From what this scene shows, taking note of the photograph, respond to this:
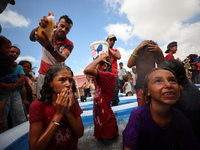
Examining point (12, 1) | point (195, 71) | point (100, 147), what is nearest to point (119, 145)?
point (100, 147)

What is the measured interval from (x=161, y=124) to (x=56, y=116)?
108 centimetres

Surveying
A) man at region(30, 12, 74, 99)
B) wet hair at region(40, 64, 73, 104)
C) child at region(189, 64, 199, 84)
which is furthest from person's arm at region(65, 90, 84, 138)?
child at region(189, 64, 199, 84)

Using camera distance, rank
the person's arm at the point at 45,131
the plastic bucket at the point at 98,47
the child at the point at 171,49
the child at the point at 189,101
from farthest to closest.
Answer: the child at the point at 171,49 → the plastic bucket at the point at 98,47 → the child at the point at 189,101 → the person's arm at the point at 45,131

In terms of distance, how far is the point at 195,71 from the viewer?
291 inches

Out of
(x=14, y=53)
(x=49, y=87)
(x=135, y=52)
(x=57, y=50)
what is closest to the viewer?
(x=49, y=87)

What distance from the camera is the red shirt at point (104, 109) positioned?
79.8 inches

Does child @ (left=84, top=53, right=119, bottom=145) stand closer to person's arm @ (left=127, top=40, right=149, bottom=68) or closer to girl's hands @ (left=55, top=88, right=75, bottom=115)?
person's arm @ (left=127, top=40, right=149, bottom=68)

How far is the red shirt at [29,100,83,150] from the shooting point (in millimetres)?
1109

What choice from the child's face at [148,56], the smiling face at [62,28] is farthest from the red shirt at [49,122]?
the child's face at [148,56]

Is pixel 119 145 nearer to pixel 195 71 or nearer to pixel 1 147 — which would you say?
pixel 1 147

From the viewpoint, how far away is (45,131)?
1.05 metres

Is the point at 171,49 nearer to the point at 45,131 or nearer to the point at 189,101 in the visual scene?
the point at 189,101

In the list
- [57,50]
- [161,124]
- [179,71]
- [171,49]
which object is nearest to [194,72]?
[171,49]

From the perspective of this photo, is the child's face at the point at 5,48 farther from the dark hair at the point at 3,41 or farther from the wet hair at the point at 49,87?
the wet hair at the point at 49,87
